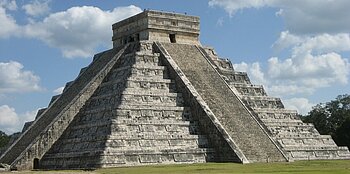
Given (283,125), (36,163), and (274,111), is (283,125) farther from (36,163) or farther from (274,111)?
(36,163)

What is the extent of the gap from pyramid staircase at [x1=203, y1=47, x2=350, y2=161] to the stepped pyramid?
0.07m

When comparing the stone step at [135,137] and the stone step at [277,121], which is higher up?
the stone step at [277,121]

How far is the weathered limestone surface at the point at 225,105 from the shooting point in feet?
103

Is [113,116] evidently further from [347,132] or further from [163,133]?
[347,132]

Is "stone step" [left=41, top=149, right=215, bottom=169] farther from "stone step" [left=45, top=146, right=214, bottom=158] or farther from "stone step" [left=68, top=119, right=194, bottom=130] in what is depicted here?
"stone step" [left=68, top=119, right=194, bottom=130]

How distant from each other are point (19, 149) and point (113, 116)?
6717 mm

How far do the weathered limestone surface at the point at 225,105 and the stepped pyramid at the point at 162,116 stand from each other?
6 centimetres

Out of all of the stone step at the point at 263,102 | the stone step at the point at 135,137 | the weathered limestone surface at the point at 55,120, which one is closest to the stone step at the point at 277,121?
the stone step at the point at 263,102

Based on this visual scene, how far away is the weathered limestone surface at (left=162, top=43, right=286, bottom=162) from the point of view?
3153 cm

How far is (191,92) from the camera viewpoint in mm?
33938

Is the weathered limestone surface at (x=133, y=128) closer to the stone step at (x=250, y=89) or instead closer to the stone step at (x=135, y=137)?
the stone step at (x=135, y=137)

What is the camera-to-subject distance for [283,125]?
118 ft

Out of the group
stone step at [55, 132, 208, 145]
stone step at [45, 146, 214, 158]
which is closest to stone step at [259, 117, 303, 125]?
stone step at [55, 132, 208, 145]

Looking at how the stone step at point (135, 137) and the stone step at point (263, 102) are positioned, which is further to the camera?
the stone step at point (263, 102)
